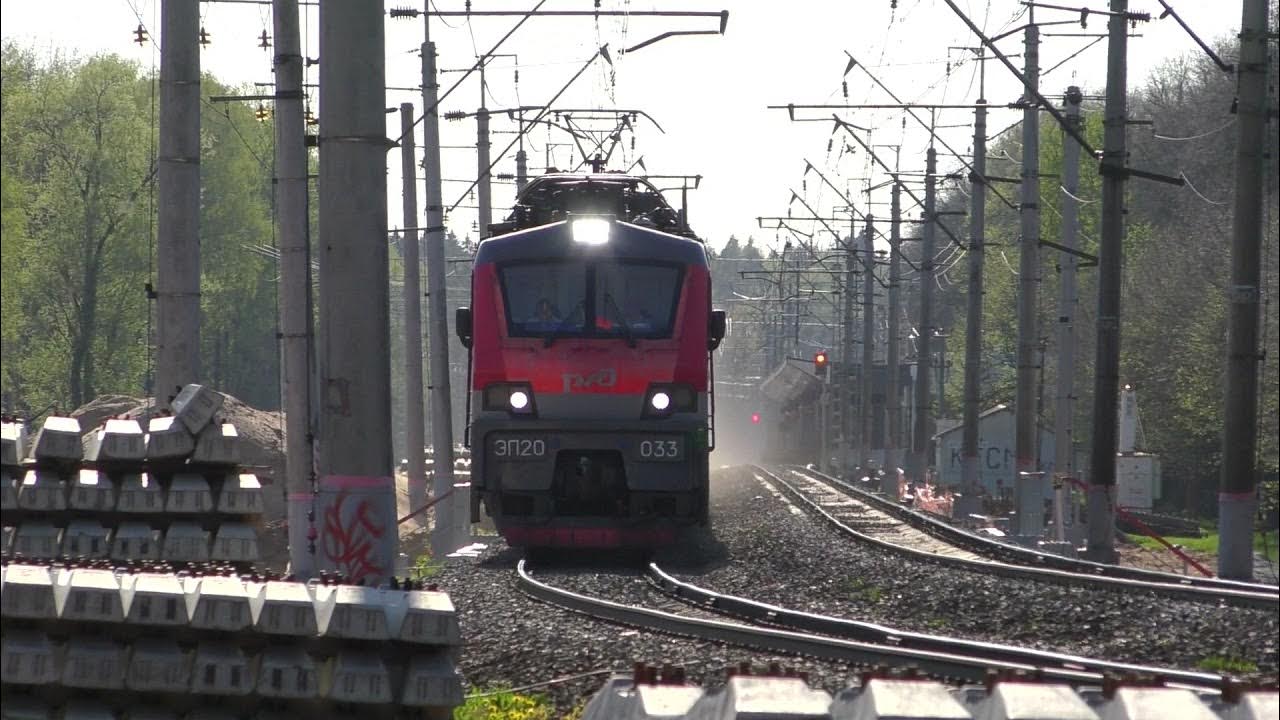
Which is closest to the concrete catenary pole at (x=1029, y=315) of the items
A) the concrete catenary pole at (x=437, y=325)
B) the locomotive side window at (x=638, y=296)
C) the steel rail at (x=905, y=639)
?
the concrete catenary pole at (x=437, y=325)

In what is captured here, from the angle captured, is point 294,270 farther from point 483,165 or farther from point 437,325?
point 483,165

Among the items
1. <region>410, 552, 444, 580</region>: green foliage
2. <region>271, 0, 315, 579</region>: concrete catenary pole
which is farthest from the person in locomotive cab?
<region>410, 552, 444, 580</region>: green foliage

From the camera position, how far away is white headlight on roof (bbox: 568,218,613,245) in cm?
1670

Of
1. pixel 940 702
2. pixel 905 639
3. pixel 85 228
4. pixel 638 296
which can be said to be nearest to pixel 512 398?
pixel 638 296

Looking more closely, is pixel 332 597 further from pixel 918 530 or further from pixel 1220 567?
pixel 918 530

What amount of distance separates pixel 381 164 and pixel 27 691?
14.4 feet

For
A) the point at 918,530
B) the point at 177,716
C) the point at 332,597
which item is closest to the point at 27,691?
the point at 177,716

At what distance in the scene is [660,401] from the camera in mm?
16391

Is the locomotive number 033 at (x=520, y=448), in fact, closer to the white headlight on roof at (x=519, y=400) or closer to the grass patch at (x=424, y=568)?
the white headlight on roof at (x=519, y=400)

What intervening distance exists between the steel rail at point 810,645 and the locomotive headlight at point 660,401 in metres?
2.73

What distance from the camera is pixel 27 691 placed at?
7207mm

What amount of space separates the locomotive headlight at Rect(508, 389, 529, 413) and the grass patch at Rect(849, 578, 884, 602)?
3.57 metres

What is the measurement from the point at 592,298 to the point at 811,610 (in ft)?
14.2

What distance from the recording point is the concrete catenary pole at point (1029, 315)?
25.9 meters
